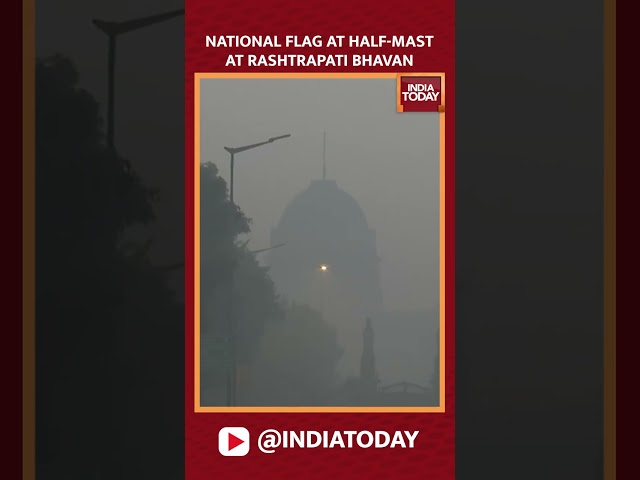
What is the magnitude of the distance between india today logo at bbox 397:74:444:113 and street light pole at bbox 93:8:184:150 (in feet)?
6.92

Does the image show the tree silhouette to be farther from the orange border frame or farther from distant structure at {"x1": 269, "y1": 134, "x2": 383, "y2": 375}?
distant structure at {"x1": 269, "y1": 134, "x2": 383, "y2": 375}

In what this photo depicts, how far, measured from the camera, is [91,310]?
11094 millimetres

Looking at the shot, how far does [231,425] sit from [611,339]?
11.3ft

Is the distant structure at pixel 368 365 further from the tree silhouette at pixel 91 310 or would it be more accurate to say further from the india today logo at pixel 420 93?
the india today logo at pixel 420 93

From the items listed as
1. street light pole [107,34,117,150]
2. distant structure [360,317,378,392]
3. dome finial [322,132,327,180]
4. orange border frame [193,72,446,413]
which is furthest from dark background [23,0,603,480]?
dome finial [322,132,327,180]

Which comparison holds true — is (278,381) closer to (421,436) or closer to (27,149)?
(421,436)

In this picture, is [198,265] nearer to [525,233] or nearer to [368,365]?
[368,365]

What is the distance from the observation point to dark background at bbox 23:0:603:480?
1096 centimetres

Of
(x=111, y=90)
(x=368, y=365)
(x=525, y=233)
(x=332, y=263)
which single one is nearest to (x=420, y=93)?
(x=525, y=233)

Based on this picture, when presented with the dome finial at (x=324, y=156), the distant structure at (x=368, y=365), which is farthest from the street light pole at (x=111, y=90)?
the distant structure at (x=368, y=365)

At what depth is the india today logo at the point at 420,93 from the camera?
36.2 ft

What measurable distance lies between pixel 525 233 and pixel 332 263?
173 centimetres

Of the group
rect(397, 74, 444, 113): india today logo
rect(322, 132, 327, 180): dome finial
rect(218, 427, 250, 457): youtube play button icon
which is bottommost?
rect(218, 427, 250, 457): youtube play button icon

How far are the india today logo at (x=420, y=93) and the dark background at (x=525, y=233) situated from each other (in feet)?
0.64
